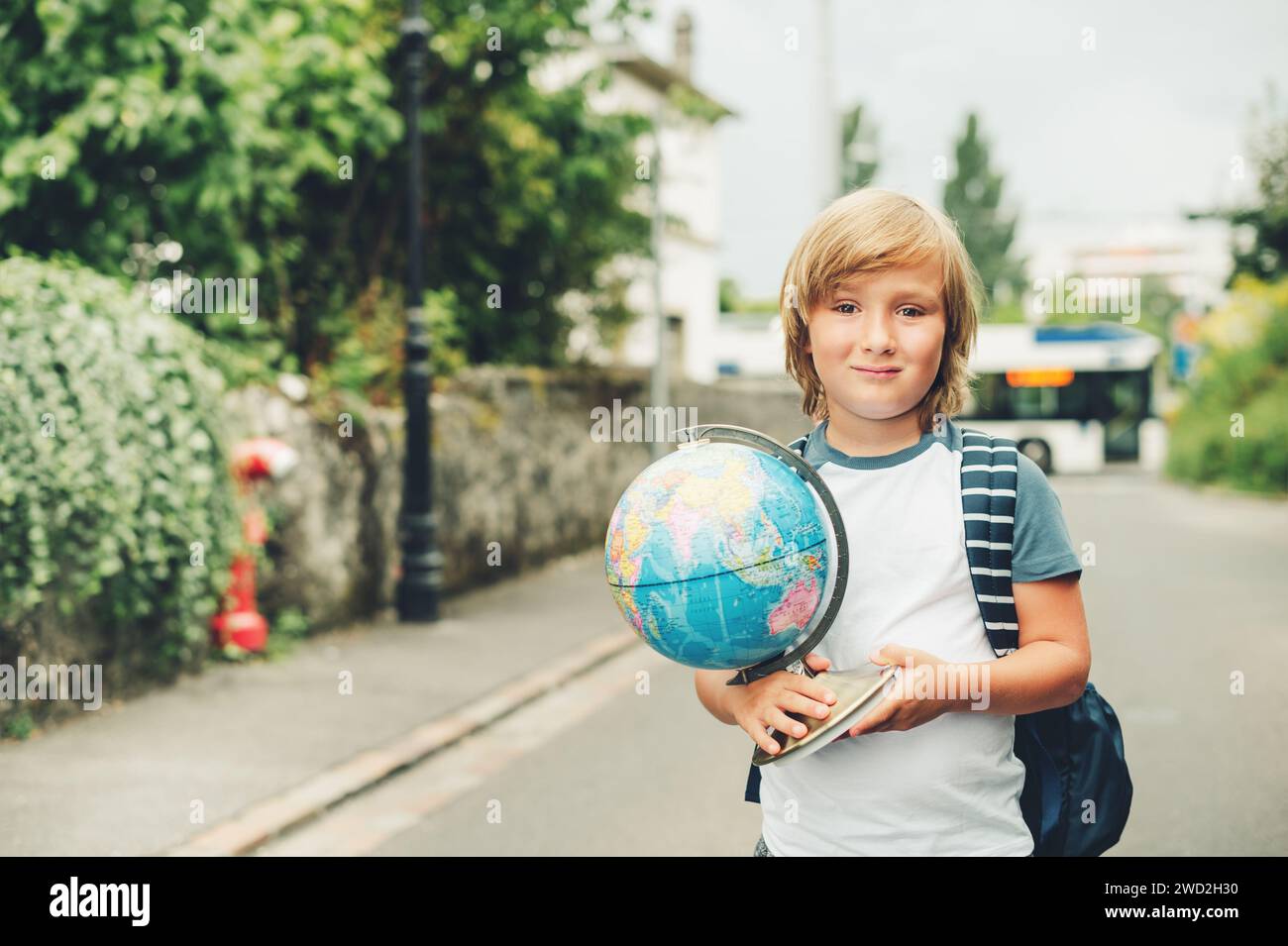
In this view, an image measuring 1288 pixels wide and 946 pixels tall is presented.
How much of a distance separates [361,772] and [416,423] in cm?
443

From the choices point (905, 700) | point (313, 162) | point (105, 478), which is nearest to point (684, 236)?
point (313, 162)

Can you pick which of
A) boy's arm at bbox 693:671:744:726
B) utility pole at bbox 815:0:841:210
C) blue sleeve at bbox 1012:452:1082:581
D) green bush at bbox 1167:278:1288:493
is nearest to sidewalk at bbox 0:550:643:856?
boy's arm at bbox 693:671:744:726

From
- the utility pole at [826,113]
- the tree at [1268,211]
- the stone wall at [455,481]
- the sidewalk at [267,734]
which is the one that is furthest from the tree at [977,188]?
the sidewalk at [267,734]

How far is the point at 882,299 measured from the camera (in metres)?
2.04

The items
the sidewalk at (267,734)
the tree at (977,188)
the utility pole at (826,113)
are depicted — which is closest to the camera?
the sidewalk at (267,734)

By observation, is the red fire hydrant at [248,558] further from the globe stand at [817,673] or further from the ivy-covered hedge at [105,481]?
the globe stand at [817,673]

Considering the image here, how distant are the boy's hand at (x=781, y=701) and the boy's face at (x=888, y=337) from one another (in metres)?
0.40

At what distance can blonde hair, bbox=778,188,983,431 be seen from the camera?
204 cm

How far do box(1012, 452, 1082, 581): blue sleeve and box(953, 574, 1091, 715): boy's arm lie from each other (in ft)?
0.06

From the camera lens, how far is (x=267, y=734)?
6.95 meters

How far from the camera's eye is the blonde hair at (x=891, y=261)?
2.04m

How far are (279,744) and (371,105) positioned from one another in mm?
5307

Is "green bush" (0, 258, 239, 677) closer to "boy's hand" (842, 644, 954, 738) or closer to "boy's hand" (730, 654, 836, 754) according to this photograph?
"boy's hand" (730, 654, 836, 754)
